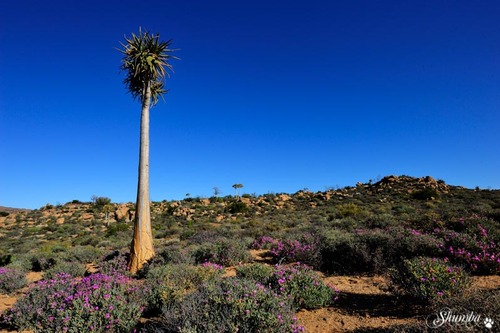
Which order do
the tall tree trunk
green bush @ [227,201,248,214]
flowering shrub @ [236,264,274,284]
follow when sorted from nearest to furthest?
flowering shrub @ [236,264,274,284] < the tall tree trunk < green bush @ [227,201,248,214]

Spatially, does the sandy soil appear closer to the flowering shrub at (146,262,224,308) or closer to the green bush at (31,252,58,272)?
the flowering shrub at (146,262,224,308)

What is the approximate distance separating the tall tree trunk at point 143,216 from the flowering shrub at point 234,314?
20.3ft

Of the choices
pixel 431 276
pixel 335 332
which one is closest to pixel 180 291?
pixel 335 332

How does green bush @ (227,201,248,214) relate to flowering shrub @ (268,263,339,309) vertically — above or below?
above

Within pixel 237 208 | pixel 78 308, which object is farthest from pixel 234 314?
pixel 237 208

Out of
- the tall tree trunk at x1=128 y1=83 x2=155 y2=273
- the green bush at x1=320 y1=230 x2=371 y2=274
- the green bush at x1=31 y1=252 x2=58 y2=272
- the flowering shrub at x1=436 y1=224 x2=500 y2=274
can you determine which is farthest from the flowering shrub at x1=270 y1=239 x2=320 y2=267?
the green bush at x1=31 y1=252 x2=58 y2=272

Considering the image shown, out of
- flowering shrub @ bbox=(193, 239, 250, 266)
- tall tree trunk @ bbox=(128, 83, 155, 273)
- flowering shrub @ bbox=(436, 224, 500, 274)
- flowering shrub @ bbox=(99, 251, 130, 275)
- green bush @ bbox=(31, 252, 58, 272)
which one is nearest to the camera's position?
flowering shrub @ bbox=(436, 224, 500, 274)

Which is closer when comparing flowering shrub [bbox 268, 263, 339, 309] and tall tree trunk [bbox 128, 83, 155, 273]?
flowering shrub [bbox 268, 263, 339, 309]

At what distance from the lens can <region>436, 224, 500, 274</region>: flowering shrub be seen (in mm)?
→ 7336

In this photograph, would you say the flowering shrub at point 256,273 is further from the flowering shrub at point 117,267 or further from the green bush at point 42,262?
the green bush at point 42,262

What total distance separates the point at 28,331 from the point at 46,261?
847 centimetres

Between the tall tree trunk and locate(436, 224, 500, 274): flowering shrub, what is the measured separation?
9.21 m

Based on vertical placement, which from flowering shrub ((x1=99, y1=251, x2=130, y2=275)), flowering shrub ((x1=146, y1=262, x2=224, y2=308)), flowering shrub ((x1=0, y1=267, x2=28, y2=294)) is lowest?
flowering shrub ((x1=0, y1=267, x2=28, y2=294))

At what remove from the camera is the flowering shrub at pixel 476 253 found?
7.34 m
